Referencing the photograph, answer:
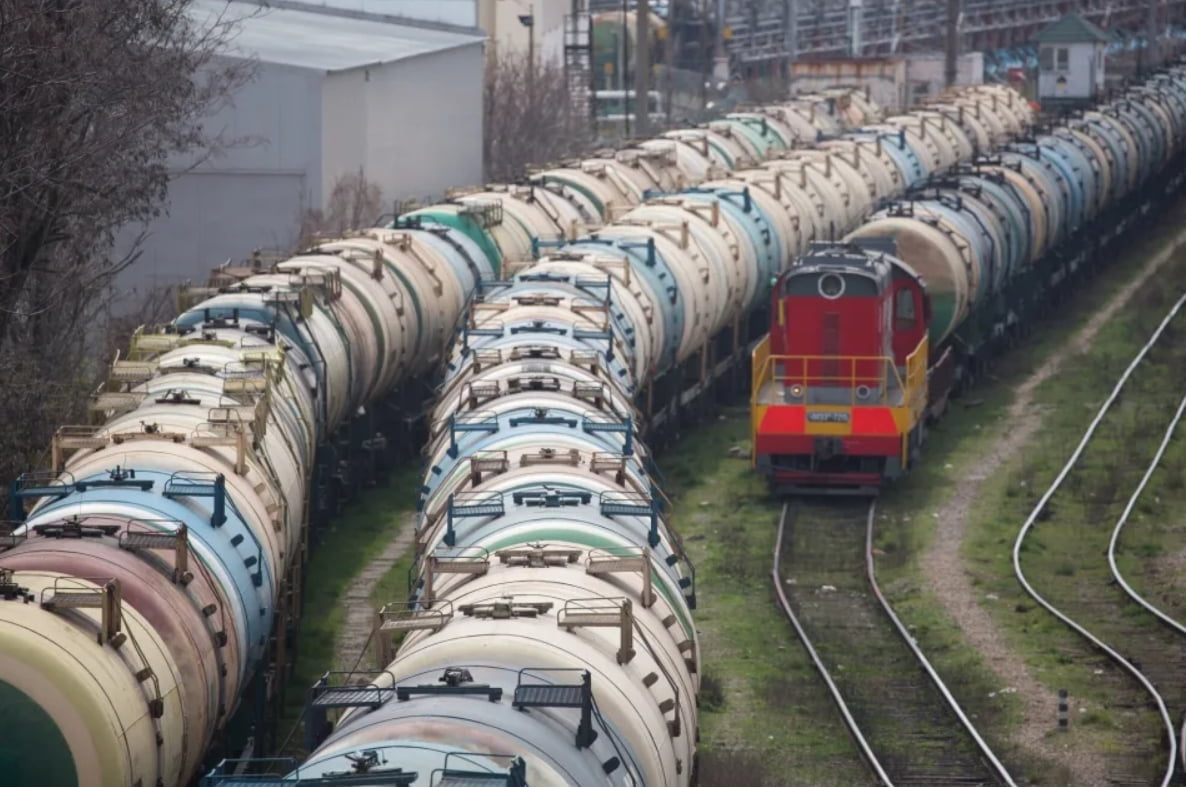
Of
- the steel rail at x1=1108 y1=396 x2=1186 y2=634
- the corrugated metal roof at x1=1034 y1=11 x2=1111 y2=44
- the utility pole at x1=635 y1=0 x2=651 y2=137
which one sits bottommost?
the steel rail at x1=1108 y1=396 x2=1186 y2=634

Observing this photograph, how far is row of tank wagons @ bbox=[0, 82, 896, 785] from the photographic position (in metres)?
13.2

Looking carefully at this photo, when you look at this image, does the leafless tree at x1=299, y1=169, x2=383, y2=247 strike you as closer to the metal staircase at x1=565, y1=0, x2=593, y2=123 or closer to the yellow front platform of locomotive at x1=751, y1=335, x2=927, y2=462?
the yellow front platform of locomotive at x1=751, y1=335, x2=927, y2=462

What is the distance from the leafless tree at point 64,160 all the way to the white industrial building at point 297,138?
8.11 m

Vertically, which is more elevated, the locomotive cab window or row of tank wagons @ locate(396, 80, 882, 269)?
row of tank wagons @ locate(396, 80, 882, 269)

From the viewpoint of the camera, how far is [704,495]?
30.8 m

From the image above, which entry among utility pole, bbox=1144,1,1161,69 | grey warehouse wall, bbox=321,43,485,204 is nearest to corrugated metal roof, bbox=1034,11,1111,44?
utility pole, bbox=1144,1,1161,69

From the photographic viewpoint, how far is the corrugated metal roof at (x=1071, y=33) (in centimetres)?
6962

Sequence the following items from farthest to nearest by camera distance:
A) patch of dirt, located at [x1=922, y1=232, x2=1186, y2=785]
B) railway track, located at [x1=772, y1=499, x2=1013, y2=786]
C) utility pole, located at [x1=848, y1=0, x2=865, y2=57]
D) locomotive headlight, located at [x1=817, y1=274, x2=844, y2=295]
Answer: utility pole, located at [x1=848, y1=0, x2=865, y2=57] → locomotive headlight, located at [x1=817, y1=274, x2=844, y2=295] → patch of dirt, located at [x1=922, y1=232, x2=1186, y2=785] → railway track, located at [x1=772, y1=499, x2=1013, y2=786]

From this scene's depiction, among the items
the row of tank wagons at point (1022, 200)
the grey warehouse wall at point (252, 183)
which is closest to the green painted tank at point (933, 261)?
the row of tank wagons at point (1022, 200)

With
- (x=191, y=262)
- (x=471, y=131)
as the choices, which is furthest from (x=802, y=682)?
(x=471, y=131)

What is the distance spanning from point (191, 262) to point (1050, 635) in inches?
907

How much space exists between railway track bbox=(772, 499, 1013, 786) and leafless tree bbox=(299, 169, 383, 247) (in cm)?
1470

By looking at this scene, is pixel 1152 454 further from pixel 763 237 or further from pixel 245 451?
pixel 245 451

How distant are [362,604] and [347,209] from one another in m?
19.0
